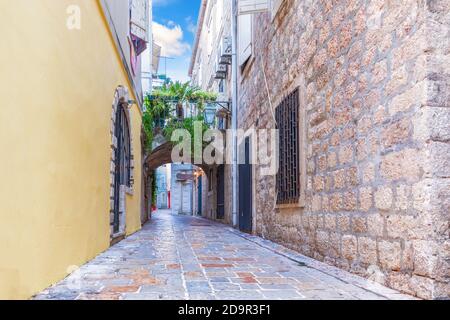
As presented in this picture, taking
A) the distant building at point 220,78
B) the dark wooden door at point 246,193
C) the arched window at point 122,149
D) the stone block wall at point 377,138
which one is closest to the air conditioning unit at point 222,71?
the distant building at point 220,78

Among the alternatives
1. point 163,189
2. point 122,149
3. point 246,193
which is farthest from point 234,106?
point 163,189

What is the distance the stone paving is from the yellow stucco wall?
0.27 m

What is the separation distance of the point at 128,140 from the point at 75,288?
19.4ft

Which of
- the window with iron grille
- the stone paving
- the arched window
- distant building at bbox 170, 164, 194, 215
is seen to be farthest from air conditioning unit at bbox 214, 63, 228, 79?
distant building at bbox 170, 164, 194, 215

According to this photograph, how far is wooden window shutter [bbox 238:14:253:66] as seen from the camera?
9630mm

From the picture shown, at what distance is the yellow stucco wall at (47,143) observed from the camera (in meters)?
2.49

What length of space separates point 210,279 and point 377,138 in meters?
1.74

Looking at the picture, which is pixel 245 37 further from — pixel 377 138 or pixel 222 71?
pixel 377 138

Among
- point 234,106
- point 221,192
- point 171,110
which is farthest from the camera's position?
point 221,192

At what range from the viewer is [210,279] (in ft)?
12.1

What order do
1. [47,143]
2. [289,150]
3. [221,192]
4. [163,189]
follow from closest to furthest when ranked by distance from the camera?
[47,143] < [289,150] < [221,192] < [163,189]

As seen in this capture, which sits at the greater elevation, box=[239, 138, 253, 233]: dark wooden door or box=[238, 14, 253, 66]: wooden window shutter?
box=[238, 14, 253, 66]: wooden window shutter

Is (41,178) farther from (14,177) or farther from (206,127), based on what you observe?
(206,127)

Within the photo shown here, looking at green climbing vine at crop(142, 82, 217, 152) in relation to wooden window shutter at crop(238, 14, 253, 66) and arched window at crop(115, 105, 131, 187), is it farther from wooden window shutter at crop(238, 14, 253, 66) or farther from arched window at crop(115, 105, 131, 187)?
arched window at crop(115, 105, 131, 187)
